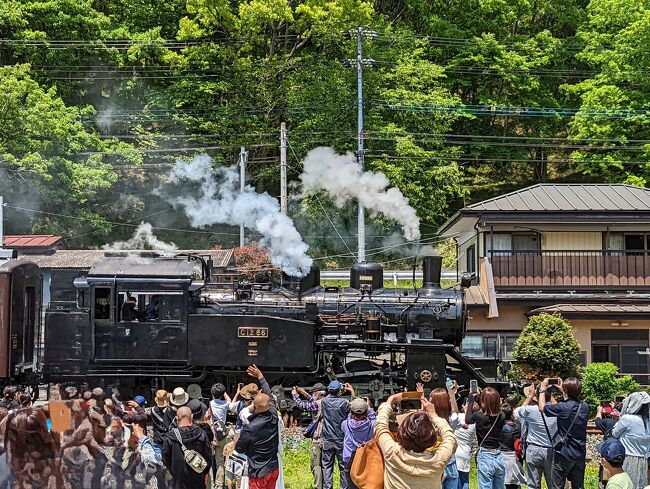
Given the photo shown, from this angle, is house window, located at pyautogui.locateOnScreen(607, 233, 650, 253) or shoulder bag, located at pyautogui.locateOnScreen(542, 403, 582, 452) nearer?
shoulder bag, located at pyautogui.locateOnScreen(542, 403, 582, 452)

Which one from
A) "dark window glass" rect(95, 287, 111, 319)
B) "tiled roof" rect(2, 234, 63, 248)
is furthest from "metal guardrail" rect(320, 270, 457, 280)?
"dark window glass" rect(95, 287, 111, 319)

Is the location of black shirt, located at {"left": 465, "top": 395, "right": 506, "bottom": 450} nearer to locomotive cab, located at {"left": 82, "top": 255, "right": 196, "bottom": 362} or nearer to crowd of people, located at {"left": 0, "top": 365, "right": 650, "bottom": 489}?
crowd of people, located at {"left": 0, "top": 365, "right": 650, "bottom": 489}

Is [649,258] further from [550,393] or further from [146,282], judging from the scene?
[550,393]

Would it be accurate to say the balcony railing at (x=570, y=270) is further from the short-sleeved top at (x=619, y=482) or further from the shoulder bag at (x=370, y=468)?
the short-sleeved top at (x=619, y=482)

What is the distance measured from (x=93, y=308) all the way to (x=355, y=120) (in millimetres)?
22432

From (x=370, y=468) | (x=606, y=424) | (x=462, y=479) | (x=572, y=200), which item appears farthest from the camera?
(x=572, y=200)

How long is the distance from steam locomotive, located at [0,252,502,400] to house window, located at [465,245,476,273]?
11.1 metres

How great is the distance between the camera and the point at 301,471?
11453 millimetres

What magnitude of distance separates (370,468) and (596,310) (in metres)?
18.9

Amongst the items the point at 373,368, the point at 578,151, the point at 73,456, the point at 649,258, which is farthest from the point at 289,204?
the point at 73,456

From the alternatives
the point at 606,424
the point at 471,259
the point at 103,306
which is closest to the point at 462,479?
the point at 606,424

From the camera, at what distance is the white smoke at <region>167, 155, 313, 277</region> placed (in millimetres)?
18456

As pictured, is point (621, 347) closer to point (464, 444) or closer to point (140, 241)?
point (464, 444)

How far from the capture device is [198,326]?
638 inches
